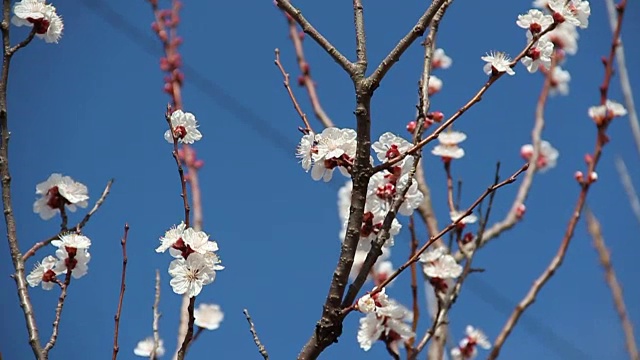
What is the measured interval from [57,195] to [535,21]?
113 cm

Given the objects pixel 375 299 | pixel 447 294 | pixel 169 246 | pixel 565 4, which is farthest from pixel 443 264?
pixel 169 246

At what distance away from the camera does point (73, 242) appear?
142 centimetres

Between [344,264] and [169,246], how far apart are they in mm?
340

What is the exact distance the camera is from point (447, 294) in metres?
1.73

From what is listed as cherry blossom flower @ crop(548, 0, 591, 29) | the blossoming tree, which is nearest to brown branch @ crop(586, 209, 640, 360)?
the blossoming tree

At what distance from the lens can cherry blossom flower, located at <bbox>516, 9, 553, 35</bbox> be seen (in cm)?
150

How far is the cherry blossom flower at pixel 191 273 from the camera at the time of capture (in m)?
1.30

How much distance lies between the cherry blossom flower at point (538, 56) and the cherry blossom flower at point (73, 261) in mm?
1030

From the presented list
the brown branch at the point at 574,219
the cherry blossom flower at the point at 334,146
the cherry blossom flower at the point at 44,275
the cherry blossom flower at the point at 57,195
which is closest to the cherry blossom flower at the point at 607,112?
the brown branch at the point at 574,219

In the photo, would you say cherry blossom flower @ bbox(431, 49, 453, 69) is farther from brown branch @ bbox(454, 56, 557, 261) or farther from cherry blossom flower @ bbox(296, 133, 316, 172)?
cherry blossom flower @ bbox(296, 133, 316, 172)

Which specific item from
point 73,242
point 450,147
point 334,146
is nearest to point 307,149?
point 334,146

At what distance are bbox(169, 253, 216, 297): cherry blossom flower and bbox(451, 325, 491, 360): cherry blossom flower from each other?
112 cm

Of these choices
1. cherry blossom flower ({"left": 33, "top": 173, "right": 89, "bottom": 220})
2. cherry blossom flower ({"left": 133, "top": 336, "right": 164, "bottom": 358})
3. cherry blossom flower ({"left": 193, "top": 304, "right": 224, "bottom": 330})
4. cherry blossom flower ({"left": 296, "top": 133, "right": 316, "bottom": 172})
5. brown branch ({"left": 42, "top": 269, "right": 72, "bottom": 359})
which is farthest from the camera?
cherry blossom flower ({"left": 193, "top": 304, "right": 224, "bottom": 330})

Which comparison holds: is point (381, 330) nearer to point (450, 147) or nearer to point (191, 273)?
point (191, 273)
